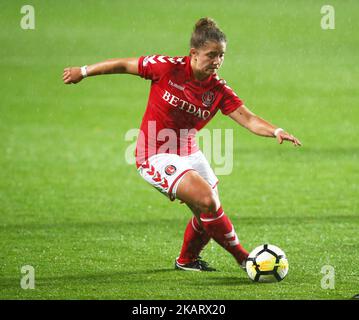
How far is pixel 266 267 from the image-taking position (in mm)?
7625

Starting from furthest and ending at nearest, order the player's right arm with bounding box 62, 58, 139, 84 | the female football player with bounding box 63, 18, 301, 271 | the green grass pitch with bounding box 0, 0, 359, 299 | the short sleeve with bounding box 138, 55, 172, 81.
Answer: the green grass pitch with bounding box 0, 0, 359, 299
the short sleeve with bounding box 138, 55, 172, 81
the player's right arm with bounding box 62, 58, 139, 84
the female football player with bounding box 63, 18, 301, 271

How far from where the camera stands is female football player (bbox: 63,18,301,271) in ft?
25.1

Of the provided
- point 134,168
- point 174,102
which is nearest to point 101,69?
point 174,102

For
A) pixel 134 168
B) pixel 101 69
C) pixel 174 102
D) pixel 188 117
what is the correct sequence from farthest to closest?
pixel 134 168 < pixel 188 117 < pixel 174 102 < pixel 101 69

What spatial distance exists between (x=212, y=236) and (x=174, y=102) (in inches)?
46.6

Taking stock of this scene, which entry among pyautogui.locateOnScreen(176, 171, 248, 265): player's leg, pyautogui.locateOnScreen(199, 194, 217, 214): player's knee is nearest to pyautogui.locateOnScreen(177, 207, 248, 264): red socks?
pyautogui.locateOnScreen(176, 171, 248, 265): player's leg

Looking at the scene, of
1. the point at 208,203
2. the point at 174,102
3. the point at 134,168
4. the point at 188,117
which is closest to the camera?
the point at 208,203

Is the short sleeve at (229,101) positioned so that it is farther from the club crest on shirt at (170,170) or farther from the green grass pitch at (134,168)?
the green grass pitch at (134,168)

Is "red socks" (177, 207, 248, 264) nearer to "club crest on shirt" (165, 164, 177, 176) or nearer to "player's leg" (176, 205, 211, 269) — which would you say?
"player's leg" (176, 205, 211, 269)

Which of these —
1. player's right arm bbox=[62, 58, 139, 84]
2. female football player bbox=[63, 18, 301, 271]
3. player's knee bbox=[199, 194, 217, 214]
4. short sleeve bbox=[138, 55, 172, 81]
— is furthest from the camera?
short sleeve bbox=[138, 55, 172, 81]

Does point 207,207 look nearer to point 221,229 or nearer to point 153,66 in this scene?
point 221,229

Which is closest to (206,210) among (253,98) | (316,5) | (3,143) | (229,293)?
(229,293)

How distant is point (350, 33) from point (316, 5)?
1.97m
